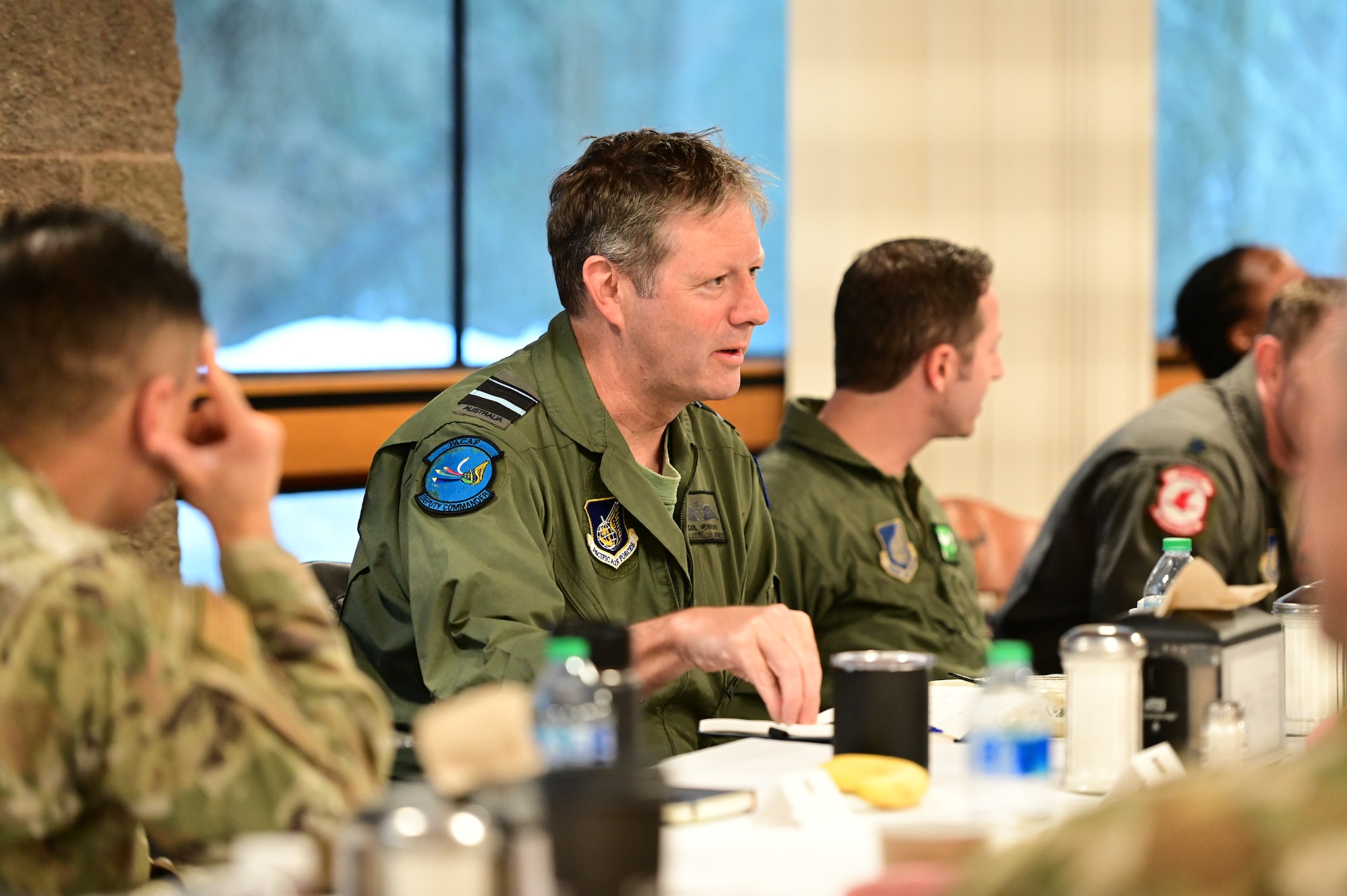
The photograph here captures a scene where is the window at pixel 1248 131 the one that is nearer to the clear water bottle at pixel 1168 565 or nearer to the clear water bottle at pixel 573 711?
the clear water bottle at pixel 1168 565

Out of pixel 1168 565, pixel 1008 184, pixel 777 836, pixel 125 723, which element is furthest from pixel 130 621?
pixel 1008 184

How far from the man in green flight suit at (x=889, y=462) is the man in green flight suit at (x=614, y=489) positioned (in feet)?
0.96

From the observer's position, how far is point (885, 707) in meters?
1.79

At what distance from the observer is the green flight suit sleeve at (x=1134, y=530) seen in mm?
3070

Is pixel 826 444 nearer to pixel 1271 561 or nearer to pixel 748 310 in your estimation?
pixel 748 310

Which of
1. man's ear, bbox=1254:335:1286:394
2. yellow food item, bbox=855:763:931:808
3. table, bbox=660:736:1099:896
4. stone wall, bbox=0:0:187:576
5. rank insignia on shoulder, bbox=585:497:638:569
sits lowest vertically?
table, bbox=660:736:1099:896

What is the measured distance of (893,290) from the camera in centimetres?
337

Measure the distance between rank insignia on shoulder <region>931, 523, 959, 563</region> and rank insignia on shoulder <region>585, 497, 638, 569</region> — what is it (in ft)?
3.00

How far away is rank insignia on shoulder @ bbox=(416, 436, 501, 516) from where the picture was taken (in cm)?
221

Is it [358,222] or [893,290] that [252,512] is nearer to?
[893,290]

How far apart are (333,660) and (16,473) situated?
0.31 metres

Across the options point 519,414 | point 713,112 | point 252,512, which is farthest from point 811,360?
point 252,512

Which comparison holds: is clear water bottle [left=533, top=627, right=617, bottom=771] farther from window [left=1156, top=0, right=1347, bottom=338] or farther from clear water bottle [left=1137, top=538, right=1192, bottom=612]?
window [left=1156, top=0, right=1347, bottom=338]

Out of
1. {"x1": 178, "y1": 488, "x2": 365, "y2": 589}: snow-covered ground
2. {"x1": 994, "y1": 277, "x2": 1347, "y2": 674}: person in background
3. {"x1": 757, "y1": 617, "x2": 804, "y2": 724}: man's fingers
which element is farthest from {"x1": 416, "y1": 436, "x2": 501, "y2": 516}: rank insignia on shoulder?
{"x1": 178, "y1": 488, "x2": 365, "y2": 589}: snow-covered ground
